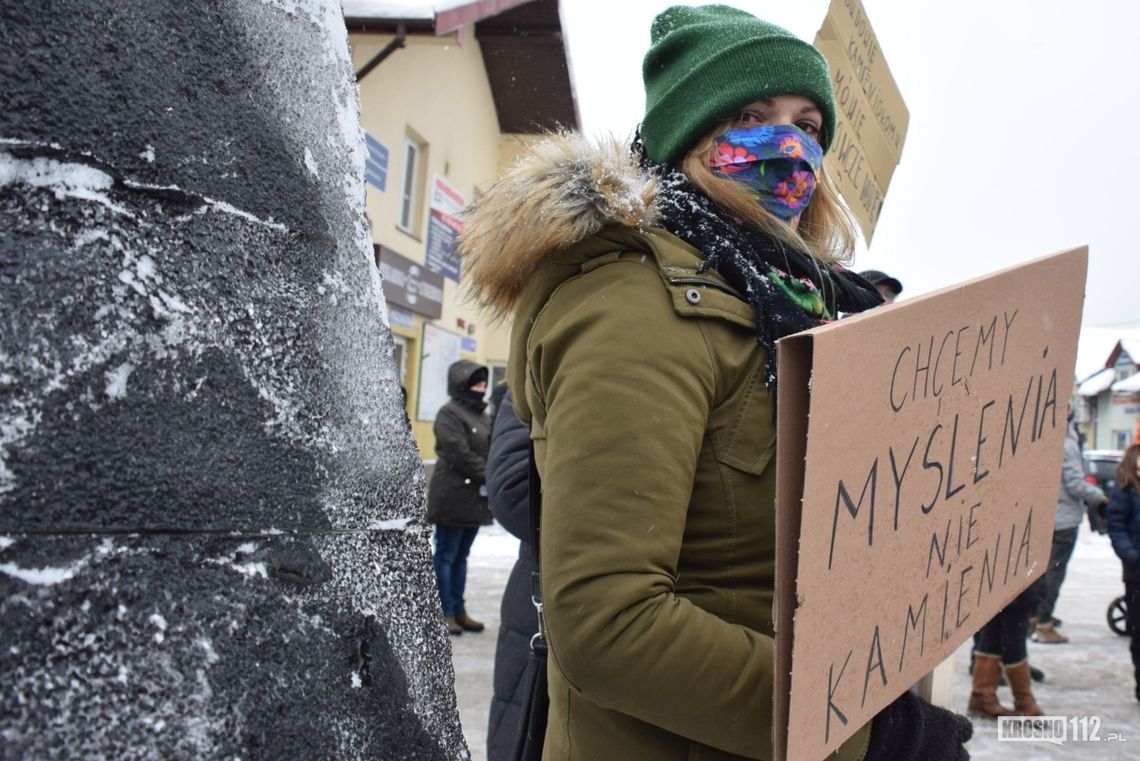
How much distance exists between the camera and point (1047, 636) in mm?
6551

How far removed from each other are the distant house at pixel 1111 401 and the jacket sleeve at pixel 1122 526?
38821 millimetres

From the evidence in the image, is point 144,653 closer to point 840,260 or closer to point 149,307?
point 149,307

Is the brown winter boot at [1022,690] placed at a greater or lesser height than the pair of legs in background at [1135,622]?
lesser

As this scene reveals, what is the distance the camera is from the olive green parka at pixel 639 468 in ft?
3.12

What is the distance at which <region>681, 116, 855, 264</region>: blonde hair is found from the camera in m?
1.27

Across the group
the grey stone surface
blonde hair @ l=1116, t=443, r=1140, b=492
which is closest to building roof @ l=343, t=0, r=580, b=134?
blonde hair @ l=1116, t=443, r=1140, b=492

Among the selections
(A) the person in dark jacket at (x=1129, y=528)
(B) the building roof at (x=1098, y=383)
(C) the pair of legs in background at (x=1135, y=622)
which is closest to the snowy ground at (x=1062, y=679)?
(C) the pair of legs in background at (x=1135, y=622)

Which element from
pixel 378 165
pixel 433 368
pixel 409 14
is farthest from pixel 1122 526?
pixel 433 368

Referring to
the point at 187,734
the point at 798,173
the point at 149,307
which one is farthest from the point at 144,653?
the point at 798,173

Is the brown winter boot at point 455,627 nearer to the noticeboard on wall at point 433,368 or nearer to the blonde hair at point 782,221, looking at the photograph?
the blonde hair at point 782,221

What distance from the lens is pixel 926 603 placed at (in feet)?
3.62

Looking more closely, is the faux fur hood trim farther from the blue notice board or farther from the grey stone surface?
the blue notice board

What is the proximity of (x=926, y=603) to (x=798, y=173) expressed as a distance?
0.64m

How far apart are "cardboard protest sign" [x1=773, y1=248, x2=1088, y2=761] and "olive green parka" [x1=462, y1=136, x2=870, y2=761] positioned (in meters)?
0.11
